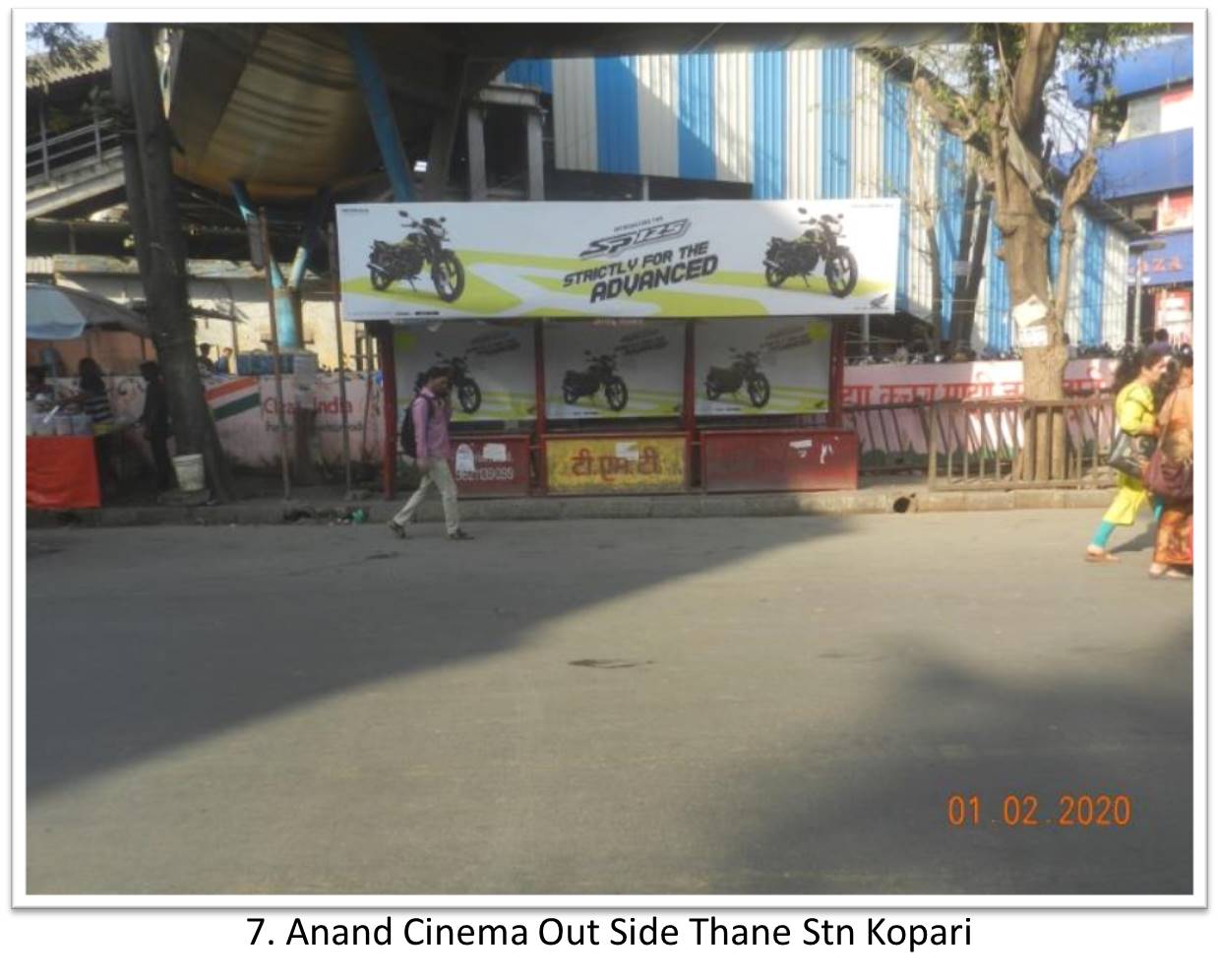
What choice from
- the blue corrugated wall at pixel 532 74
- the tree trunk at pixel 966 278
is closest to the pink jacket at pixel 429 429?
→ the blue corrugated wall at pixel 532 74

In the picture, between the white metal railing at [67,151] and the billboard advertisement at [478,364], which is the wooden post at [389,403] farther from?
the white metal railing at [67,151]

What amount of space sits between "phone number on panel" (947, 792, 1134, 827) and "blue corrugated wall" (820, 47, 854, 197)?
2331 centimetres

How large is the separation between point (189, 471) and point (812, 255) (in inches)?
328

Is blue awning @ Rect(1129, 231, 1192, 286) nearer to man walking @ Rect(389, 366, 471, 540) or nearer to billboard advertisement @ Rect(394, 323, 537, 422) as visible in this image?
billboard advertisement @ Rect(394, 323, 537, 422)

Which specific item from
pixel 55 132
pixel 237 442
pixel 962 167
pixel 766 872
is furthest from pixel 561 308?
pixel 55 132

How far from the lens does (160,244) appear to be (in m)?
13.2

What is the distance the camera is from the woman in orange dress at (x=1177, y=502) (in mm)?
7461

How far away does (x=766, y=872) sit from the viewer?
3514mm

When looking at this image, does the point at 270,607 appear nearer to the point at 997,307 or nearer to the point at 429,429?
the point at 429,429

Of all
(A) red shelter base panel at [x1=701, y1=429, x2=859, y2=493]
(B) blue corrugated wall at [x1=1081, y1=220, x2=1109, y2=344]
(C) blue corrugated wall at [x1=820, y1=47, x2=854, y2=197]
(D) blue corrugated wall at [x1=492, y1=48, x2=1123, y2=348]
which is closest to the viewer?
(A) red shelter base panel at [x1=701, y1=429, x2=859, y2=493]

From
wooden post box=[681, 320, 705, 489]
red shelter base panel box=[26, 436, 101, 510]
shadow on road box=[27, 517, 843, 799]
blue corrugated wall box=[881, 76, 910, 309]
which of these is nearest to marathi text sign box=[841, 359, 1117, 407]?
wooden post box=[681, 320, 705, 489]

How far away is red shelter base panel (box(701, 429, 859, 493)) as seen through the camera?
516 inches

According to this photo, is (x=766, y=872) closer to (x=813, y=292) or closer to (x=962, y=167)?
(x=813, y=292)

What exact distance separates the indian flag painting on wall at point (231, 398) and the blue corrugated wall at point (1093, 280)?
855 inches
